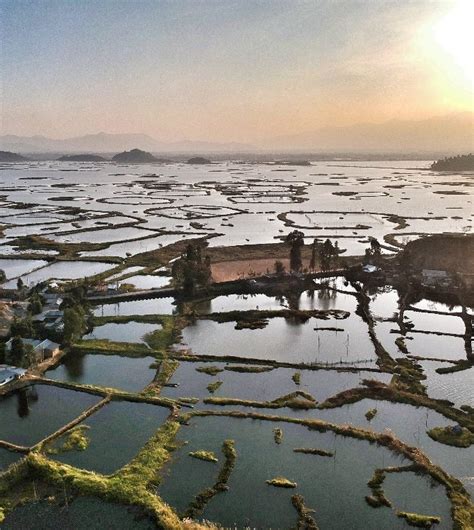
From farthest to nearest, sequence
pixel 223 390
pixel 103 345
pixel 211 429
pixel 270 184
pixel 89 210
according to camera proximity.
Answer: pixel 270 184 → pixel 89 210 → pixel 103 345 → pixel 223 390 → pixel 211 429

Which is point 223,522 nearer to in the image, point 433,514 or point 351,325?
point 433,514

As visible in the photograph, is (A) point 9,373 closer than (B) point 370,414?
No

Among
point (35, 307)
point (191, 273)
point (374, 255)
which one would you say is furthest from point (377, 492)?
point (374, 255)

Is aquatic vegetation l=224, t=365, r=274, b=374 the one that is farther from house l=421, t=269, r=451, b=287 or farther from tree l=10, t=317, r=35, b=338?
house l=421, t=269, r=451, b=287

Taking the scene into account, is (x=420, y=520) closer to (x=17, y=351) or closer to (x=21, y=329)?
(x=17, y=351)

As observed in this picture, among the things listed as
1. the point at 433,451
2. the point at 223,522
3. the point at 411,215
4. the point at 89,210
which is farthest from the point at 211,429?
the point at 89,210
